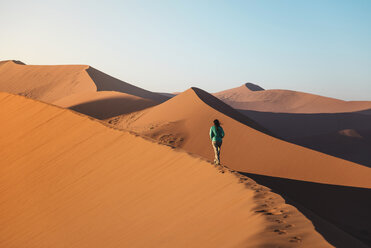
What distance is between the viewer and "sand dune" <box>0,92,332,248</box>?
12.5ft

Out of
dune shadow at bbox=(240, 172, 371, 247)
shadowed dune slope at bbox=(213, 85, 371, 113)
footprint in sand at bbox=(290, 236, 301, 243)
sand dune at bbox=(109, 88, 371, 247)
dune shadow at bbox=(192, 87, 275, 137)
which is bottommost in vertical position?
dune shadow at bbox=(240, 172, 371, 247)

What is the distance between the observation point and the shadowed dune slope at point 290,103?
188 feet

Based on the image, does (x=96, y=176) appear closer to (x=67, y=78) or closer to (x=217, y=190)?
(x=217, y=190)

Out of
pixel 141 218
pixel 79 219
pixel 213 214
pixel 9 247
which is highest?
pixel 213 214

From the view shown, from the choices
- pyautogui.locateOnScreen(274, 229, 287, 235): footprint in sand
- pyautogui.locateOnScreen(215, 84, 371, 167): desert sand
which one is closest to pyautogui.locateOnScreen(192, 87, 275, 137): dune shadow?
pyautogui.locateOnScreen(215, 84, 371, 167): desert sand

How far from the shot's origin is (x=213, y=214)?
14.5ft

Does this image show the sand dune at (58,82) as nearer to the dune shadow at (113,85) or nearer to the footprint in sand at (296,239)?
the dune shadow at (113,85)

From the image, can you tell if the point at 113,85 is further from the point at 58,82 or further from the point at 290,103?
the point at 290,103

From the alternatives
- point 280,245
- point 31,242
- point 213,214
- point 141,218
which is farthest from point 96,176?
point 280,245

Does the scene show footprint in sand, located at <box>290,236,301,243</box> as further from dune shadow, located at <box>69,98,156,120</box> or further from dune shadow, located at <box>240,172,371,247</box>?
dune shadow, located at <box>69,98,156,120</box>

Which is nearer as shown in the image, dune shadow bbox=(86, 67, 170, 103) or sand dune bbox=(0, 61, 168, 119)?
sand dune bbox=(0, 61, 168, 119)

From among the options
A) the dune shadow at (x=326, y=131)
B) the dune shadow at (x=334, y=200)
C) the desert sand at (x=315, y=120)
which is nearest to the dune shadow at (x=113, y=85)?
the desert sand at (x=315, y=120)

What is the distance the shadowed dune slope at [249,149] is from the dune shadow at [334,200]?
563 mm

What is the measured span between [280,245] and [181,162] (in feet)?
13.0
